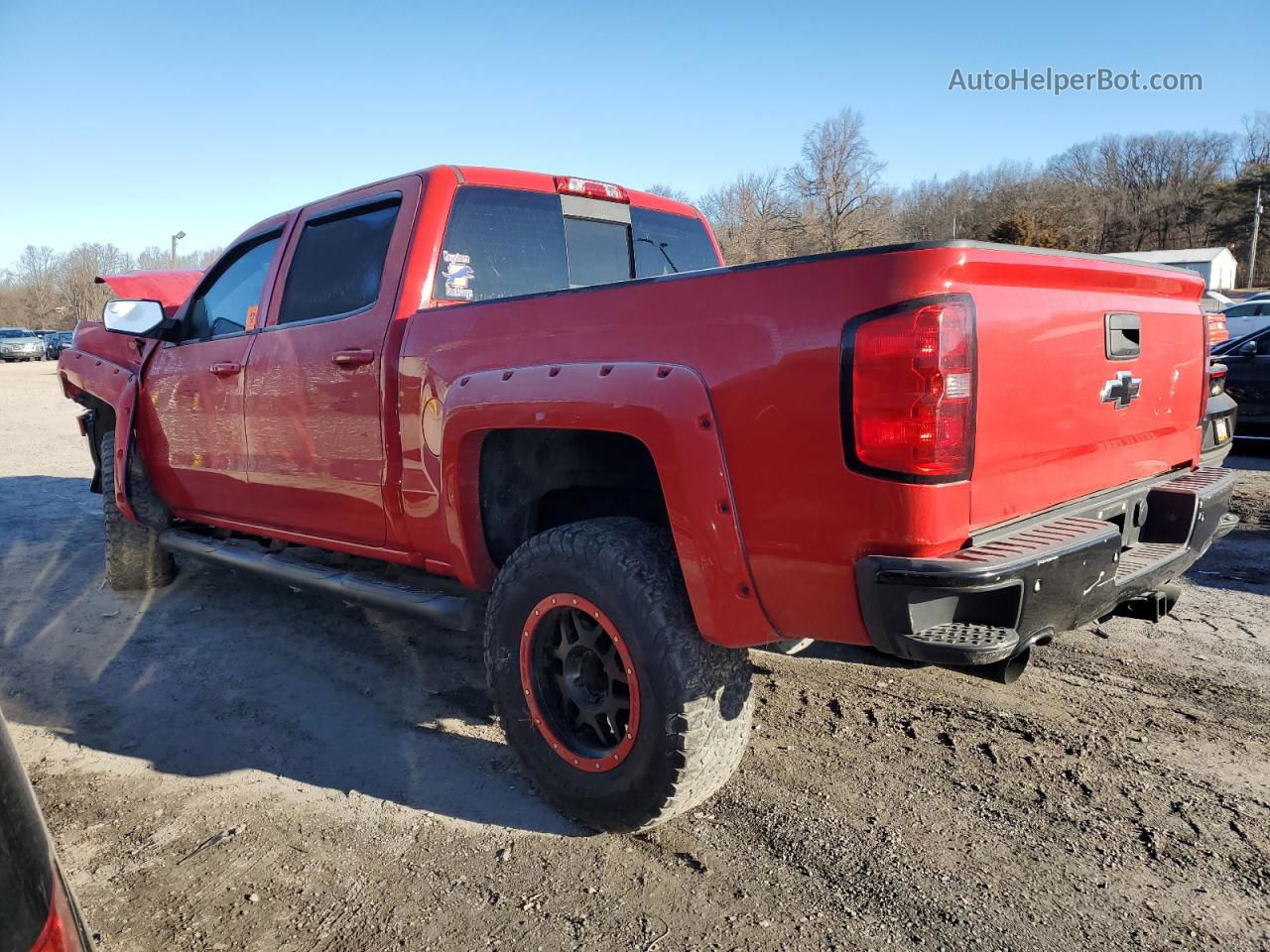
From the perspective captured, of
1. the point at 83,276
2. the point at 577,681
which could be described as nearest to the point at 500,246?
the point at 577,681

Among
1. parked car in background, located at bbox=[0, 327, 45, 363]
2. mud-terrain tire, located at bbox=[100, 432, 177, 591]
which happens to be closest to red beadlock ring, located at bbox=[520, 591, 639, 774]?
mud-terrain tire, located at bbox=[100, 432, 177, 591]

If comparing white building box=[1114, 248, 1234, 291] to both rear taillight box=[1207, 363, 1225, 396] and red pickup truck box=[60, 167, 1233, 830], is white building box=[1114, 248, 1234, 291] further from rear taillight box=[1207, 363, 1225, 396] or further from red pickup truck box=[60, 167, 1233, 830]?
red pickup truck box=[60, 167, 1233, 830]

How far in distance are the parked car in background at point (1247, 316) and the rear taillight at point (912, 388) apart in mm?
15411

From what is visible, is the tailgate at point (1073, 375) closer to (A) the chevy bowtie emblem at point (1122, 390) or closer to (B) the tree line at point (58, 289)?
(A) the chevy bowtie emblem at point (1122, 390)

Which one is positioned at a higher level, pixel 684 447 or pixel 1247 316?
pixel 684 447

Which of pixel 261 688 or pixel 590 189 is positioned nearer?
pixel 261 688

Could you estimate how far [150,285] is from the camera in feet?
19.0

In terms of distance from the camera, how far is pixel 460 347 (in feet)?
9.55

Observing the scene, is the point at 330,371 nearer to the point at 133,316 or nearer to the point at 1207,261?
the point at 133,316

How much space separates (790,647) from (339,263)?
8.29 ft

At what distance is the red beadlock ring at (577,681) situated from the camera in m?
2.49

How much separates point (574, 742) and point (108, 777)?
5.74 ft

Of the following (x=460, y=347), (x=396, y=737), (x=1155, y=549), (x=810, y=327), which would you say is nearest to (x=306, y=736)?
(x=396, y=737)

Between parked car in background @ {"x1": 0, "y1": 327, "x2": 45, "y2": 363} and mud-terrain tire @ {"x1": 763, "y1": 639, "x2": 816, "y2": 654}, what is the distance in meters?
48.0
